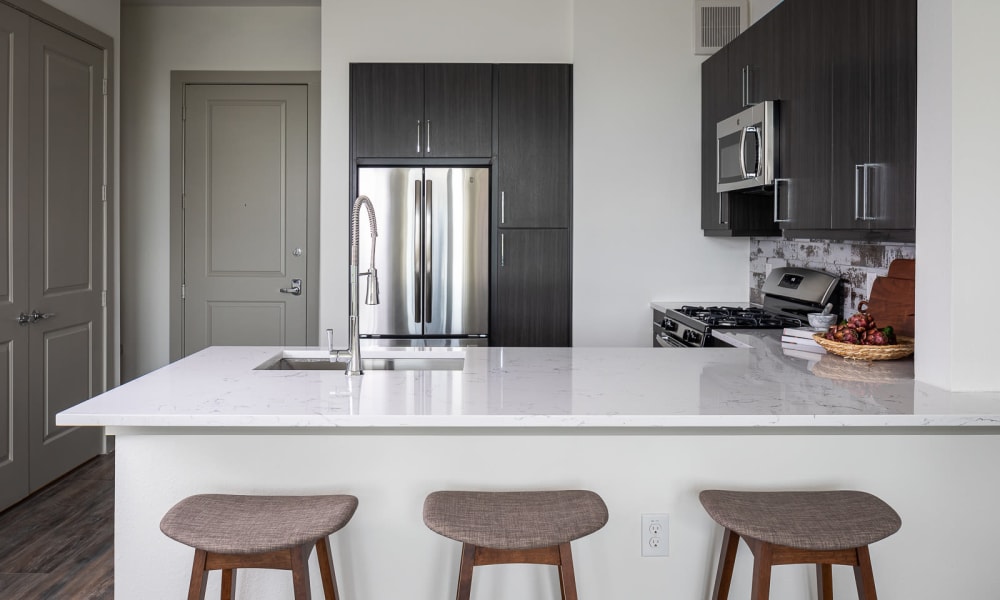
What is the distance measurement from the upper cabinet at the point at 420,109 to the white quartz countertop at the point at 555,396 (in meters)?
2.01

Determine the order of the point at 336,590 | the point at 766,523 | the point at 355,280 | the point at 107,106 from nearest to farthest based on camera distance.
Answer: the point at 766,523, the point at 336,590, the point at 355,280, the point at 107,106

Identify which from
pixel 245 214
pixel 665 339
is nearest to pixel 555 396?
pixel 665 339

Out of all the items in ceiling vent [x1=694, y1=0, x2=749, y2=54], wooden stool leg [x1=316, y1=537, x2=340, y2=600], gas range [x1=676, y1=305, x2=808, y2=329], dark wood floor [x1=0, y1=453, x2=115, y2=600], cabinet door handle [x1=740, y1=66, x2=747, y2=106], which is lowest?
dark wood floor [x1=0, y1=453, x2=115, y2=600]

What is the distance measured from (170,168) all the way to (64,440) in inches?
71.6

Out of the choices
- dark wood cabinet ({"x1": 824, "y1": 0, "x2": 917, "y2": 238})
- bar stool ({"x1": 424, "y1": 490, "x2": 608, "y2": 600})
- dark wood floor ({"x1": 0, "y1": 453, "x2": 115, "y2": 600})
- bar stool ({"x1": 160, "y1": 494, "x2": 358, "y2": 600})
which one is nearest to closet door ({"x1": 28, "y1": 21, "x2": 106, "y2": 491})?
dark wood floor ({"x1": 0, "y1": 453, "x2": 115, "y2": 600})

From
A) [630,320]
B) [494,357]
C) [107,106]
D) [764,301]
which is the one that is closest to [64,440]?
[107,106]

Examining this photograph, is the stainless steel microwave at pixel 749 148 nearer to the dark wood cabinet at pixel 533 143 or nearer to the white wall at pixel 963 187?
the dark wood cabinet at pixel 533 143

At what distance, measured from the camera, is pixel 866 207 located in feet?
8.78

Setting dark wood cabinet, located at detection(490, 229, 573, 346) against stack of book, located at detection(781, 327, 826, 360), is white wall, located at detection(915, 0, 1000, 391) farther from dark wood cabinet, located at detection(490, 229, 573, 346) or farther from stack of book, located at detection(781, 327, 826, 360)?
dark wood cabinet, located at detection(490, 229, 573, 346)

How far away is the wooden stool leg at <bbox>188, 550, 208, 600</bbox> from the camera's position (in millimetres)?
1785

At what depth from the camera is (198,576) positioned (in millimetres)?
1793

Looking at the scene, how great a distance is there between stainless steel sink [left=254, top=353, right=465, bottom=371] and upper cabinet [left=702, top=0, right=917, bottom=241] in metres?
1.41

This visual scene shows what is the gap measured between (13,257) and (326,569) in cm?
261

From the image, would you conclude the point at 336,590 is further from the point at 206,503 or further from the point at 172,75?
the point at 172,75
